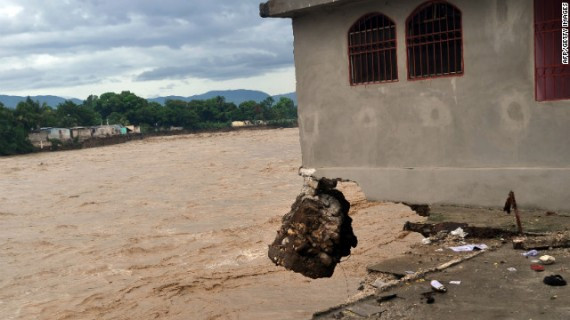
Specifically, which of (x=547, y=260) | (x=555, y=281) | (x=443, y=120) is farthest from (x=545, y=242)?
(x=443, y=120)

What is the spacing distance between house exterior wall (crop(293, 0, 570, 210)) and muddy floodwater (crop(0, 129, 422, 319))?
25.9 inches

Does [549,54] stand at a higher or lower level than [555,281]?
higher

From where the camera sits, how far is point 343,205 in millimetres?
8820

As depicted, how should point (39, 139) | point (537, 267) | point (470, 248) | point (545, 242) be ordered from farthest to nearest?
1. point (39, 139)
2. point (470, 248)
3. point (545, 242)
4. point (537, 267)

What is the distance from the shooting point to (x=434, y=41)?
25.9ft

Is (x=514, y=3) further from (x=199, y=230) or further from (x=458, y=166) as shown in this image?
(x=199, y=230)

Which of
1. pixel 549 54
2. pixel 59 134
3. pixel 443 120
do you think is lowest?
pixel 443 120

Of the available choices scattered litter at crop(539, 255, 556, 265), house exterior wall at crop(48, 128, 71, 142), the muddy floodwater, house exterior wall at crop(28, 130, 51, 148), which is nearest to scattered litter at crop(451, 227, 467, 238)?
the muddy floodwater

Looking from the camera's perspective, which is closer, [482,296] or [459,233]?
[482,296]

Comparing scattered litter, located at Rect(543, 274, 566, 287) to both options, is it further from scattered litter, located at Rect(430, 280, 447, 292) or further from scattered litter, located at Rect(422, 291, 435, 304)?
scattered litter, located at Rect(422, 291, 435, 304)

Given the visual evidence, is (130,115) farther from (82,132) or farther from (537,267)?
(537,267)

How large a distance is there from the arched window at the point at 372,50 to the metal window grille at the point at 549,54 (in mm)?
1997

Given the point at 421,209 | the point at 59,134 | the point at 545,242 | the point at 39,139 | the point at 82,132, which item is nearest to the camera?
the point at 545,242

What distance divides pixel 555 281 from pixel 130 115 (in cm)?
7046
